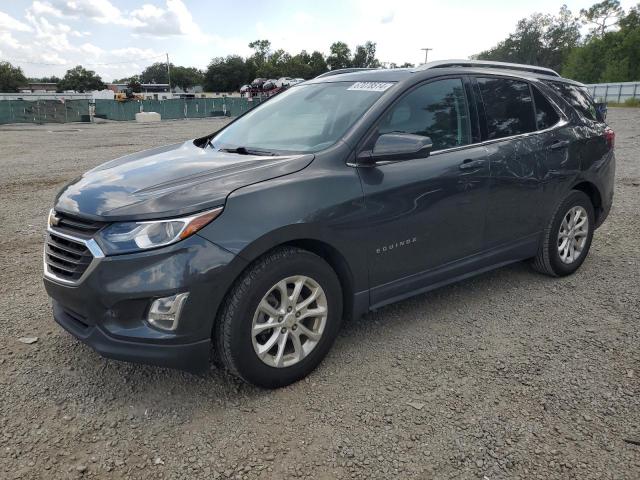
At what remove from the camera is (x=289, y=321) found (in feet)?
9.78

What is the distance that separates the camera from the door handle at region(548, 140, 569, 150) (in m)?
4.39

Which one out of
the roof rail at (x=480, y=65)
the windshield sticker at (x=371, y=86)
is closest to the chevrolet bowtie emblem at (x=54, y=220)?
the windshield sticker at (x=371, y=86)

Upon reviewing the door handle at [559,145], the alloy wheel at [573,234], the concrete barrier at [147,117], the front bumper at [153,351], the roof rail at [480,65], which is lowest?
the front bumper at [153,351]

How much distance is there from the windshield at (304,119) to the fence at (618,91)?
55.8m

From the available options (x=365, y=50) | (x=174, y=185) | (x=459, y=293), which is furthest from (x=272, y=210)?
(x=365, y=50)

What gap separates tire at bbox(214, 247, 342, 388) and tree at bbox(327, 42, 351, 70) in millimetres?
112151

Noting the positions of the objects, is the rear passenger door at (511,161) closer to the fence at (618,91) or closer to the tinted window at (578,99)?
the tinted window at (578,99)

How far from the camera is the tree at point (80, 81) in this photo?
11609 centimetres

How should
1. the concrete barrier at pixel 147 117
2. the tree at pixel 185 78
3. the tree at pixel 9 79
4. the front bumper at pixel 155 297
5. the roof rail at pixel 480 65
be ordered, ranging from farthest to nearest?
1. the tree at pixel 185 78
2. the tree at pixel 9 79
3. the concrete barrier at pixel 147 117
4. the roof rail at pixel 480 65
5. the front bumper at pixel 155 297

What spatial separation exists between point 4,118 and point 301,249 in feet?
116

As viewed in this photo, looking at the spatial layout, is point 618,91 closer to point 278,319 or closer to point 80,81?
point 278,319

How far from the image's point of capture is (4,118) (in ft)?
105

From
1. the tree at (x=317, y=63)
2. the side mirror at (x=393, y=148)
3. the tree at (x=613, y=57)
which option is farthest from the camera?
the tree at (x=317, y=63)

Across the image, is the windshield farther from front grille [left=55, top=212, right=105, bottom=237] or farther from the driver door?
front grille [left=55, top=212, right=105, bottom=237]
